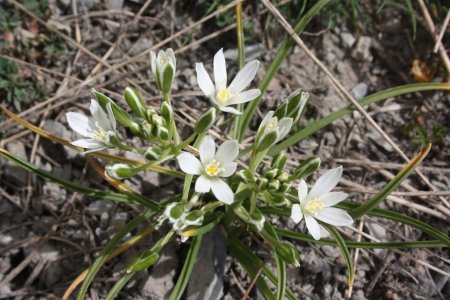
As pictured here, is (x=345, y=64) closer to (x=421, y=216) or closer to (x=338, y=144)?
(x=338, y=144)

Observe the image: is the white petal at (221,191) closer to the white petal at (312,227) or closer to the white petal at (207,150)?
the white petal at (207,150)

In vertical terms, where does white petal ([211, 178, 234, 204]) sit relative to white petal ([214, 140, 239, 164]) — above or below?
below

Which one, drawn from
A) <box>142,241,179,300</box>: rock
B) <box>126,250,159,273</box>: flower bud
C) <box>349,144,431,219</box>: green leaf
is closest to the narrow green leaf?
<box>126,250,159,273</box>: flower bud

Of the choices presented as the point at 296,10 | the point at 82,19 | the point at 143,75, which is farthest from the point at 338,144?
the point at 82,19

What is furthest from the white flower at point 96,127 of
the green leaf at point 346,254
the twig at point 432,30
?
the twig at point 432,30

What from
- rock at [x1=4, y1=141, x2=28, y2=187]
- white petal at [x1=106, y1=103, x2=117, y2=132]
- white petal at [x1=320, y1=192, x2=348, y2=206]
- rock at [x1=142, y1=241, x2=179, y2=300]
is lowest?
white petal at [x1=320, y1=192, x2=348, y2=206]

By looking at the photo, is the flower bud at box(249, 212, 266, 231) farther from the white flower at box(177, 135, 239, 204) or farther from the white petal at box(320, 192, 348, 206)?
the white petal at box(320, 192, 348, 206)
